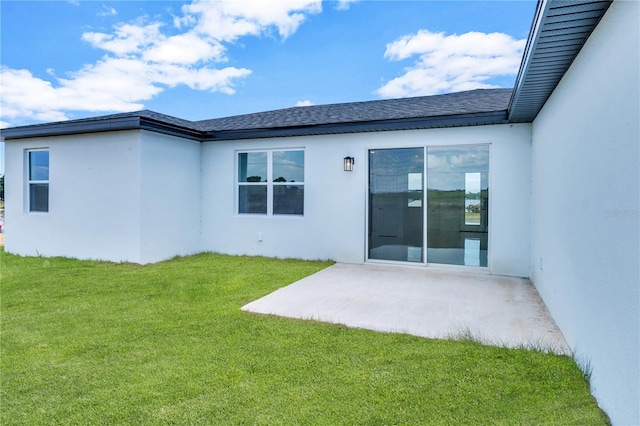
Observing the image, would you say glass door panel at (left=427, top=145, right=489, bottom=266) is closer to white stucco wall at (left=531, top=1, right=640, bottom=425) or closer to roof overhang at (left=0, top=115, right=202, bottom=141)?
white stucco wall at (left=531, top=1, right=640, bottom=425)

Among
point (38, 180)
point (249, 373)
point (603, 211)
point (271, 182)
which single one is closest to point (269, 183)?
point (271, 182)

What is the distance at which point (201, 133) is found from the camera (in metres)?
8.37

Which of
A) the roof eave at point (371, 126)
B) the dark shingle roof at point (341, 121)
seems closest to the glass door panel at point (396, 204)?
the roof eave at point (371, 126)

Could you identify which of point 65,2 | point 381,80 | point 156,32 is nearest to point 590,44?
point 65,2

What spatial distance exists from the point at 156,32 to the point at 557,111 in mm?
12042

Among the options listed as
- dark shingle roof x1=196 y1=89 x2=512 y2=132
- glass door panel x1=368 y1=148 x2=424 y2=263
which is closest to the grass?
glass door panel x1=368 y1=148 x2=424 y2=263

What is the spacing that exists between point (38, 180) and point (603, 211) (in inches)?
410

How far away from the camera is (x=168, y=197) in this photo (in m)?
7.78

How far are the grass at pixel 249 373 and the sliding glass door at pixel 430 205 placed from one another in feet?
Result: 12.5

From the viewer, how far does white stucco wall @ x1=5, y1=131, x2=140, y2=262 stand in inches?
283

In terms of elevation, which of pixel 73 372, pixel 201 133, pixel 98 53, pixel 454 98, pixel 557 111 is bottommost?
pixel 73 372

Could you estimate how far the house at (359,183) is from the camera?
3.50 metres

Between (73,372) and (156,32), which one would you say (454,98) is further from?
(156,32)

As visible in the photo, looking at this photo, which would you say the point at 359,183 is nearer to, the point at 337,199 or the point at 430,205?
the point at 337,199
